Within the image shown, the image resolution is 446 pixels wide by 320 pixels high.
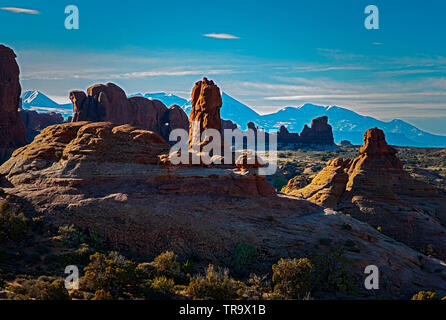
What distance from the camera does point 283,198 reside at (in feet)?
110

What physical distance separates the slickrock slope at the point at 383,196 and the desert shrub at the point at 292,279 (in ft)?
69.2

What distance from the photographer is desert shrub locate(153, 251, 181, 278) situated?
74.1 feet

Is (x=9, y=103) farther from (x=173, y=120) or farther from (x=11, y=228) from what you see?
(x=11, y=228)

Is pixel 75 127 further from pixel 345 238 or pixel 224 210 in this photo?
pixel 345 238

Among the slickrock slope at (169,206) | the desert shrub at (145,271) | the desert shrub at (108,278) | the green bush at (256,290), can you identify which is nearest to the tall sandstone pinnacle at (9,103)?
the slickrock slope at (169,206)

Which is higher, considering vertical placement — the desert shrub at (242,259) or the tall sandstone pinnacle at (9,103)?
the tall sandstone pinnacle at (9,103)

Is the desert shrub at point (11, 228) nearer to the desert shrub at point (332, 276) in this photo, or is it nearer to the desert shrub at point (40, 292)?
the desert shrub at point (40, 292)

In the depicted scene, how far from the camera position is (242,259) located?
84.1ft

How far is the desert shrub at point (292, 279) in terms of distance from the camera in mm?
20953

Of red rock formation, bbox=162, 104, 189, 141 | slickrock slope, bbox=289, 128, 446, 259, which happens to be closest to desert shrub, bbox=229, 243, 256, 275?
slickrock slope, bbox=289, 128, 446, 259

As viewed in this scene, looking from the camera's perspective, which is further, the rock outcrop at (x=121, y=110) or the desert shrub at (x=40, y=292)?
the rock outcrop at (x=121, y=110)
